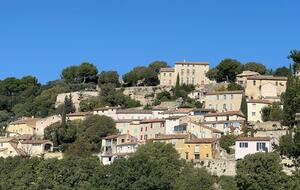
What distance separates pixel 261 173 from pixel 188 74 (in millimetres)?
41138

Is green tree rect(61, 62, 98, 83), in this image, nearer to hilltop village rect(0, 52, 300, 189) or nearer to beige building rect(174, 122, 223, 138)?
hilltop village rect(0, 52, 300, 189)

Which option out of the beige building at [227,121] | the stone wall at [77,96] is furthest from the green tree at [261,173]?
the stone wall at [77,96]

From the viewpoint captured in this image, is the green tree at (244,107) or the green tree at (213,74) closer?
the green tree at (244,107)

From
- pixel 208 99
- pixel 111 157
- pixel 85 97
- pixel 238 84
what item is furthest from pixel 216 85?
pixel 111 157

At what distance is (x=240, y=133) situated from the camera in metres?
Answer: 64.1

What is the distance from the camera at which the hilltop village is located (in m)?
60.8

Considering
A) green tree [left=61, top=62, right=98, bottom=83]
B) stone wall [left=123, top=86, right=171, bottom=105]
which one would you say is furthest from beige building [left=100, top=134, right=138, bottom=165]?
green tree [left=61, top=62, right=98, bottom=83]

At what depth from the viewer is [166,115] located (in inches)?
2847

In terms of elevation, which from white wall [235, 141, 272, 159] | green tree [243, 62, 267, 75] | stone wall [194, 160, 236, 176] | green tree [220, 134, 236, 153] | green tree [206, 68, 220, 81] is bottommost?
stone wall [194, 160, 236, 176]

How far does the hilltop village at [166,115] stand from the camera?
2393 inches

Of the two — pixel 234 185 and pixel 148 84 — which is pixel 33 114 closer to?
pixel 148 84

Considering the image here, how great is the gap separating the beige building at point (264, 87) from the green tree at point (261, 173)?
24.4m

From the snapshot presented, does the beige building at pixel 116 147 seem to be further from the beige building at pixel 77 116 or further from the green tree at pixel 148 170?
the beige building at pixel 77 116

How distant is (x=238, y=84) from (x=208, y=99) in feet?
24.9
